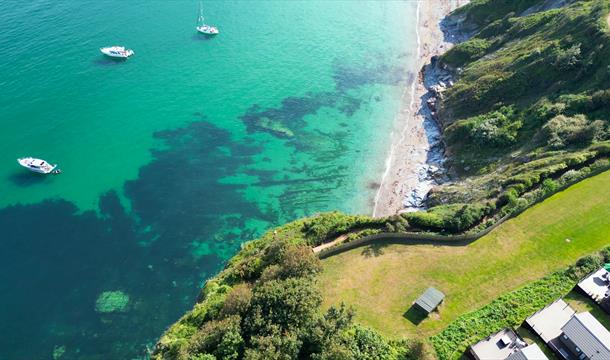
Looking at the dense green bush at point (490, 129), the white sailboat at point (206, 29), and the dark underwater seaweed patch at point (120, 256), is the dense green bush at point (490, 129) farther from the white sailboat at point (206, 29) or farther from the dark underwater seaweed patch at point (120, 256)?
the white sailboat at point (206, 29)

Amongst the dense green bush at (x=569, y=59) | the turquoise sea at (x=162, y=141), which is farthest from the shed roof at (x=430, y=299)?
the dense green bush at (x=569, y=59)

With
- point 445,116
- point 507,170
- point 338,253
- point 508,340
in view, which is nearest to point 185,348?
point 338,253

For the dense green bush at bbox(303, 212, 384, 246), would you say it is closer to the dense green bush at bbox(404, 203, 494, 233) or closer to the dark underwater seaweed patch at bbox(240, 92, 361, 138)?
the dense green bush at bbox(404, 203, 494, 233)

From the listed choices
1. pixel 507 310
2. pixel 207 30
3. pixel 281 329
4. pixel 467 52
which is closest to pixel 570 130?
pixel 507 310

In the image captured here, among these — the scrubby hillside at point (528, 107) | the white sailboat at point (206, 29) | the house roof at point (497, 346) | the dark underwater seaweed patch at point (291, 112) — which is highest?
the scrubby hillside at point (528, 107)

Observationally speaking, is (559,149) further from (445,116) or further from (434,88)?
(434,88)

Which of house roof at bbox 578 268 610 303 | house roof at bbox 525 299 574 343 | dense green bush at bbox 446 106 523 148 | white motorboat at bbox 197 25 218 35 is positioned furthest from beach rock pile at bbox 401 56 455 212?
white motorboat at bbox 197 25 218 35
